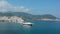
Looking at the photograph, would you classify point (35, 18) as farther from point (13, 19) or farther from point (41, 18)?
point (13, 19)

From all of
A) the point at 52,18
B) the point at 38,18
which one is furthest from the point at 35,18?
the point at 52,18

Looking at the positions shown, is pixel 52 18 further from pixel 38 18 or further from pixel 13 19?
pixel 13 19

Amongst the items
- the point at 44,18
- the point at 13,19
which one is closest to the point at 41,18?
the point at 44,18

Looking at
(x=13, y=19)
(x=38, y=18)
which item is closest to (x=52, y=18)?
(x=38, y=18)

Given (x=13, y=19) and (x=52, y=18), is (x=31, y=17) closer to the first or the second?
(x=52, y=18)

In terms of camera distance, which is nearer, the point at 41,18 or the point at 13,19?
the point at 13,19

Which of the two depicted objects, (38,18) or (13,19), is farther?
(38,18)
